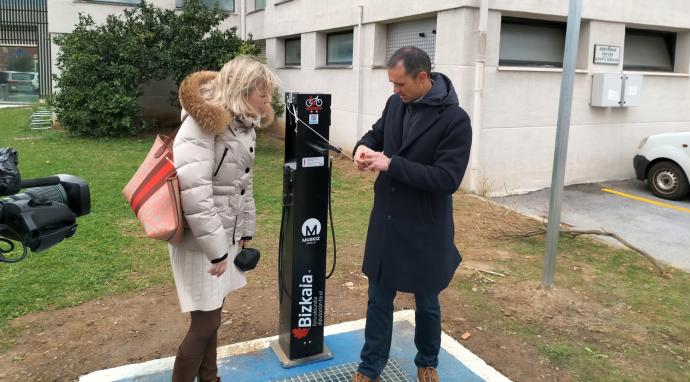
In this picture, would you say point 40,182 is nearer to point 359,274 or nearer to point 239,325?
point 239,325

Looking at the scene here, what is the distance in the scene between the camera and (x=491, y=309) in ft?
14.8

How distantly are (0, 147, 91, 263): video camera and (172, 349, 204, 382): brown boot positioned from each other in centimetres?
110

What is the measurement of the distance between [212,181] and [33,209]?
3.00 ft

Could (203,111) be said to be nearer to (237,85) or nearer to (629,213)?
(237,85)

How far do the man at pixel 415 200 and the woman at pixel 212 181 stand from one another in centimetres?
62

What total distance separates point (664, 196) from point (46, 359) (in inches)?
335

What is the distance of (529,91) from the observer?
28.5 feet

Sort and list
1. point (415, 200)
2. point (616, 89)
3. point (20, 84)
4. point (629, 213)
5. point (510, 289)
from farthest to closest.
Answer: point (20, 84), point (616, 89), point (629, 213), point (510, 289), point (415, 200)

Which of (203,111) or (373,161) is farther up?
(203,111)

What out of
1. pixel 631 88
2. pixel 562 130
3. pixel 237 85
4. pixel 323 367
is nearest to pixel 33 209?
pixel 237 85

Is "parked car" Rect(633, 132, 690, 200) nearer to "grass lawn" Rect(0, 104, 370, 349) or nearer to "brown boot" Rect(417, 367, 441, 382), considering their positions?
"grass lawn" Rect(0, 104, 370, 349)

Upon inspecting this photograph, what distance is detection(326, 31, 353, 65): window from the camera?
471 inches

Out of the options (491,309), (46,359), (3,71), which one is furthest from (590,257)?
(3,71)

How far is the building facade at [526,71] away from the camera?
327 inches
